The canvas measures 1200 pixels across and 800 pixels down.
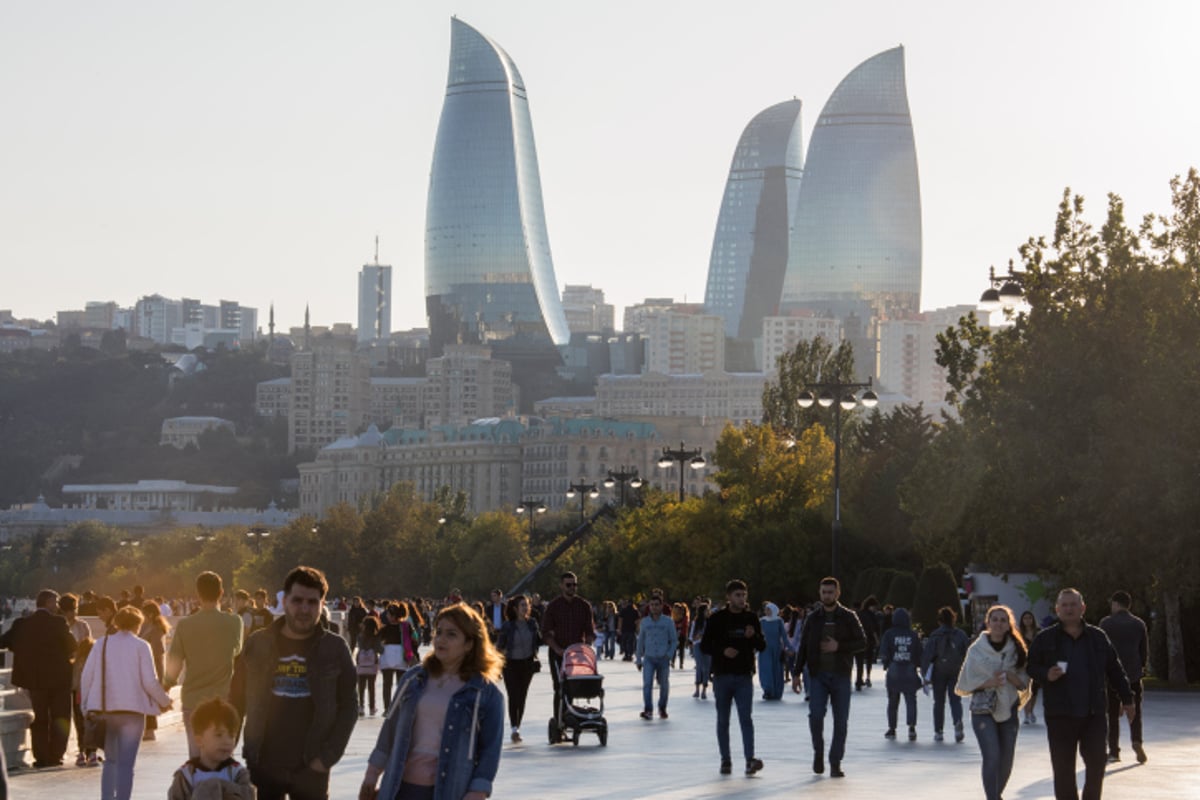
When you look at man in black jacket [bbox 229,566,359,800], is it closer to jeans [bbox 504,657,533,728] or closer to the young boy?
the young boy

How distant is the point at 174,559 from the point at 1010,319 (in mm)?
140824

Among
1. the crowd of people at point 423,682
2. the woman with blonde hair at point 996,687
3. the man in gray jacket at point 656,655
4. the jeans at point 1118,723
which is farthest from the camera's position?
the man in gray jacket at point 656,655

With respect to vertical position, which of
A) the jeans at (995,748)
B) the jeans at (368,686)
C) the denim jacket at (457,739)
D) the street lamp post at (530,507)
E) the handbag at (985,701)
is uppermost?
the street lamp post at (530,507)

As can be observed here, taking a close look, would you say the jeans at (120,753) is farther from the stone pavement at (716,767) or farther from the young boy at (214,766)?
the young boy at (214,766)

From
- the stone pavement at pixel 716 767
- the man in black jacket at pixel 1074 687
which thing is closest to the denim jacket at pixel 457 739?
the man in black jacket at pixel 1074 687

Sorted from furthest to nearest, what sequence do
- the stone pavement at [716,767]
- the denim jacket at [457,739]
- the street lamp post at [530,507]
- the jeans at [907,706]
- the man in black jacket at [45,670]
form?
the street lamp post at [530,507] < the jeans at [907,706] < the man in black jacket at [45,670] < the stone pavement at [716,767] < the denim jacket at [457,739]

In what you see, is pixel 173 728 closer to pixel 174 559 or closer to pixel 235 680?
pixel 235 680

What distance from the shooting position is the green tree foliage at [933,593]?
2281 inches

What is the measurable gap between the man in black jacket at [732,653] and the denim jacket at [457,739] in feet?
33.5

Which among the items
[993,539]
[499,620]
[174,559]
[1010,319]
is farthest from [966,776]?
[174,559]

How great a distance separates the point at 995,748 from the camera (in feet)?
57.7

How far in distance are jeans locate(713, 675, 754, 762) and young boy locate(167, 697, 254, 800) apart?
1048cm

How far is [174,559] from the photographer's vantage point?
18525 centimetres

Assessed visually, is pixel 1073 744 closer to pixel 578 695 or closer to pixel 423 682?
pixel 423 682
